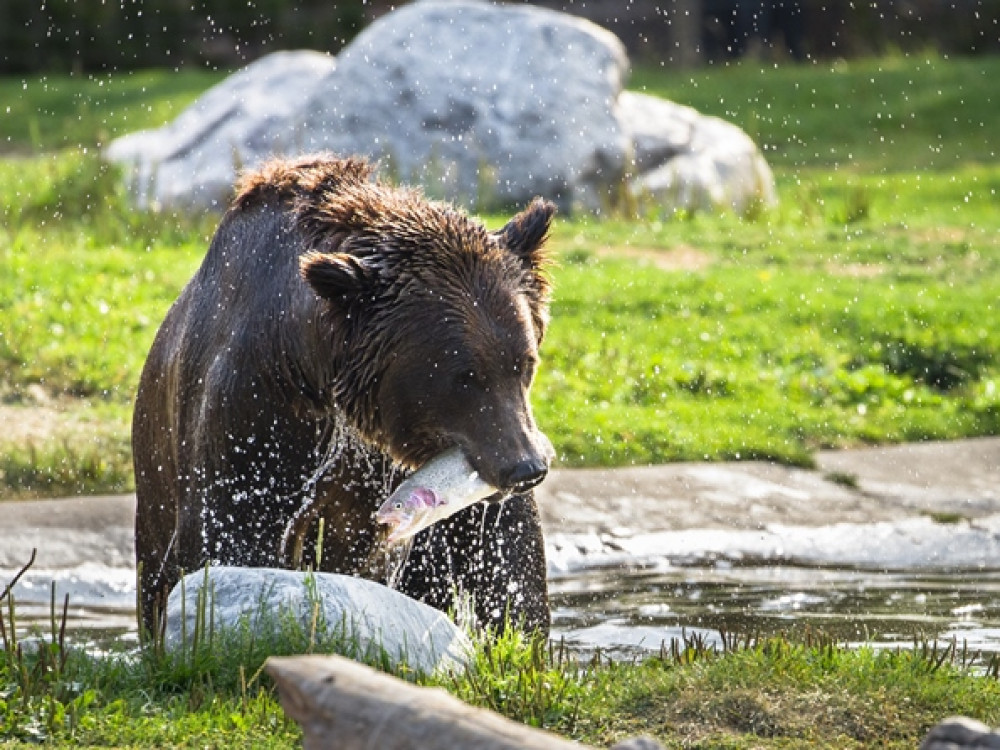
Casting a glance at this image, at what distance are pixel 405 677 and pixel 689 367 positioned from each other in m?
6.99

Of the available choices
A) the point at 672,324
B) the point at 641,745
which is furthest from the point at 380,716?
the point at 672,324

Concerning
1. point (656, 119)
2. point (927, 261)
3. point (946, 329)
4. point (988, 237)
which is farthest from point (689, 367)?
point (656, 119)

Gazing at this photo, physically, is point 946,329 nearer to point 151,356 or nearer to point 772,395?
point 772,395

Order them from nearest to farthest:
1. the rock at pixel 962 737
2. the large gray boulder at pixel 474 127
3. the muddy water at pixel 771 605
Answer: the rock at pixel 962 737
the muddy water at pixel 771 605
the large gray boulder at pixel 474 127

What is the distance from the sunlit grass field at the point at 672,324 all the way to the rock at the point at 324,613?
14.0 feet

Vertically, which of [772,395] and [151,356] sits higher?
[151,356]

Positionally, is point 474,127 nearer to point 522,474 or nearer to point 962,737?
point 522,474

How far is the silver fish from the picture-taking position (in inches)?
211

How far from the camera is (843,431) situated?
36.0ft

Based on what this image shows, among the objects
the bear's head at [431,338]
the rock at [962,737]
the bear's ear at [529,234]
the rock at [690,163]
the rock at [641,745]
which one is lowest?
the rock at [690,163]

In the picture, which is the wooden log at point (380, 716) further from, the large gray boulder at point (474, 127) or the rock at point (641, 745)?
the large gray boulder at point (474, 127)

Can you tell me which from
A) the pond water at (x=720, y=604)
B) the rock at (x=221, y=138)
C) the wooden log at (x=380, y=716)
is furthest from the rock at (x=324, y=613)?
the rock at (x=221, y=138)

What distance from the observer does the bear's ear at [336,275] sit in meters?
5.46

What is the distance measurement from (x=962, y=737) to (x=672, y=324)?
Result: 30.3ft
